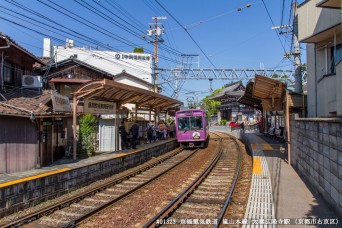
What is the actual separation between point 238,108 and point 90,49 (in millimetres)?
28267

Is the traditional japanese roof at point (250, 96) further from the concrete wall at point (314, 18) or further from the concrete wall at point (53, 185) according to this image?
the concrete wall at point (53, 185)

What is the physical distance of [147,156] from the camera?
19.5 m

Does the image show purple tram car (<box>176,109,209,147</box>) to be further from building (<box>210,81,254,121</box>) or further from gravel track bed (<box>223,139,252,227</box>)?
building (<box>210,81,254,121</box>)

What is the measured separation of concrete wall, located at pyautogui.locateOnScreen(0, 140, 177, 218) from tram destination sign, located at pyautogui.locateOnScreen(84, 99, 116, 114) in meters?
2.51

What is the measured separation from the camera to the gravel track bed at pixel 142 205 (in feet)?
26.1

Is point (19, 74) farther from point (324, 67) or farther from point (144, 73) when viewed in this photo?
point (144, 73)

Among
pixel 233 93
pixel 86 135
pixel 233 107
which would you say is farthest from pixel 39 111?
pixel 233 107

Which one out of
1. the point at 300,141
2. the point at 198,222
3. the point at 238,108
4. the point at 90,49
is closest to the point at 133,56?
the point at 90,49

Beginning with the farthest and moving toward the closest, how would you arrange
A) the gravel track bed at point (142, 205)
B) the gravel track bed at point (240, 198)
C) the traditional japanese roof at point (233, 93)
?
the traditional japanese roof at point (233, 93), the gravel track bed at point (240, 198), the gravel track bed at point (142, 205)

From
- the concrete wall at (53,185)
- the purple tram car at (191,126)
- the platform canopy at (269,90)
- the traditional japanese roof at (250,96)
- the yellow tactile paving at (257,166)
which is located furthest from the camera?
the purple tram car at (191,126)

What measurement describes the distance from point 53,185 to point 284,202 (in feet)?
21.6

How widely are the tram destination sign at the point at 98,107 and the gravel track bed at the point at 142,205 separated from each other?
4.52m

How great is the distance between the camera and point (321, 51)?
52.1ft

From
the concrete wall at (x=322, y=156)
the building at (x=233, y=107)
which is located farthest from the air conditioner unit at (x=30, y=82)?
the building at (x=233, y=107)
